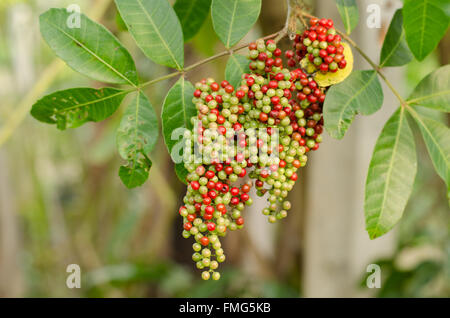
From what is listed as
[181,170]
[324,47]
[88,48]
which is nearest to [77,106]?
[88,48]

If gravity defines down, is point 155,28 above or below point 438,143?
above

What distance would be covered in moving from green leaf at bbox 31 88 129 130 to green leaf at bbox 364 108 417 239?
0.38 m

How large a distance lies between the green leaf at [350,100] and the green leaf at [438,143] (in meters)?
0.09

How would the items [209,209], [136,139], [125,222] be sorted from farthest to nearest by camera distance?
[125,222]
[136,139]
[209,209]

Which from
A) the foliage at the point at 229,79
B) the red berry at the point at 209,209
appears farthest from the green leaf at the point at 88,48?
the red berry at the point at 209,209

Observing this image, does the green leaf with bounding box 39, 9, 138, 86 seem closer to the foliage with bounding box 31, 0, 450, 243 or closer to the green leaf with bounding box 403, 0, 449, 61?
the foliage with bounding box 31, 0, 450, 243

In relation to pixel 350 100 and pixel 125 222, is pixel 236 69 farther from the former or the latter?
pixel 125 222

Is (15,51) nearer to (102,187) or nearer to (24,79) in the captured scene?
(24,79)

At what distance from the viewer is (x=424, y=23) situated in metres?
0.56

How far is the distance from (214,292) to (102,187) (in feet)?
4.34

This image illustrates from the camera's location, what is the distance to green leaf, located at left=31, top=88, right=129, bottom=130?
2.06 feet

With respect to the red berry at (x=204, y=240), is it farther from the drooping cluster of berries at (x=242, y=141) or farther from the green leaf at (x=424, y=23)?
the green leaf at (x=424, y=23)

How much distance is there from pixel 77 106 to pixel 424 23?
0.50 metres

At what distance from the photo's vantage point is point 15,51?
267 cm
